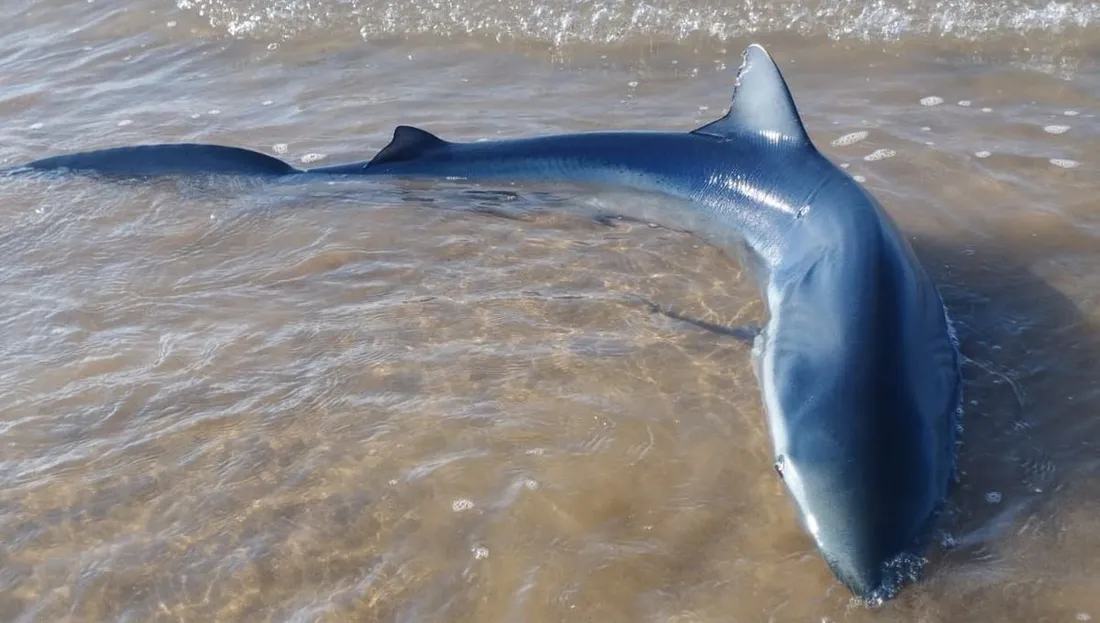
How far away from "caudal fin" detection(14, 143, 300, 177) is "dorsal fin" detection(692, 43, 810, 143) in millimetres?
2701

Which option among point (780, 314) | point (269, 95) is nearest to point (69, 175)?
point (269, 95)

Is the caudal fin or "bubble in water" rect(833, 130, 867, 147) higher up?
the caudal fin

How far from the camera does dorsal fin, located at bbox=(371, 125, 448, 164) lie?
6.19 m

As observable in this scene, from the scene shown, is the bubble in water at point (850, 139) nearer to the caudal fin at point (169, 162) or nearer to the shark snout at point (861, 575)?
the caudal fin at point (169, 162)

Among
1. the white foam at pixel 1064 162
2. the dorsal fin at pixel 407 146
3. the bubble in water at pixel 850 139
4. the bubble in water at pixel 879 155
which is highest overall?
the dorsal fin at pixel 407 146

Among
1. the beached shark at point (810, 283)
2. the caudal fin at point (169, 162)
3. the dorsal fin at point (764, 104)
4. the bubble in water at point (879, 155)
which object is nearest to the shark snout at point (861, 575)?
the beached shark at point (810, 283)

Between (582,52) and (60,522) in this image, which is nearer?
(60,522)

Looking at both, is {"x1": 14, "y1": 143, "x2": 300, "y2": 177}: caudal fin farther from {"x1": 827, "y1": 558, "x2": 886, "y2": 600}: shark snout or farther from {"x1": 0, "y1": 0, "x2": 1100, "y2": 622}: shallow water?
{"x1": 827, "y1": 558, "x2": 886, "y2": 600}: shark snout

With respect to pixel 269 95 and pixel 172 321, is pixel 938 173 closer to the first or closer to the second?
pixel 172 321

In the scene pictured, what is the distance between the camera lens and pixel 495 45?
29.5ft

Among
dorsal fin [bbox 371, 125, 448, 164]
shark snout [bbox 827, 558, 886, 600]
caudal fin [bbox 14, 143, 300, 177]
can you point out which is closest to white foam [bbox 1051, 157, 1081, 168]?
dorsal fin [bbox 371, 125, 448, 164]

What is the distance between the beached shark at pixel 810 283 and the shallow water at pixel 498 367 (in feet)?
0.54

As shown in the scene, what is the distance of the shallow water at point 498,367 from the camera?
132 inches

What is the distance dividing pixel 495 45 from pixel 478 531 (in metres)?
6.22
